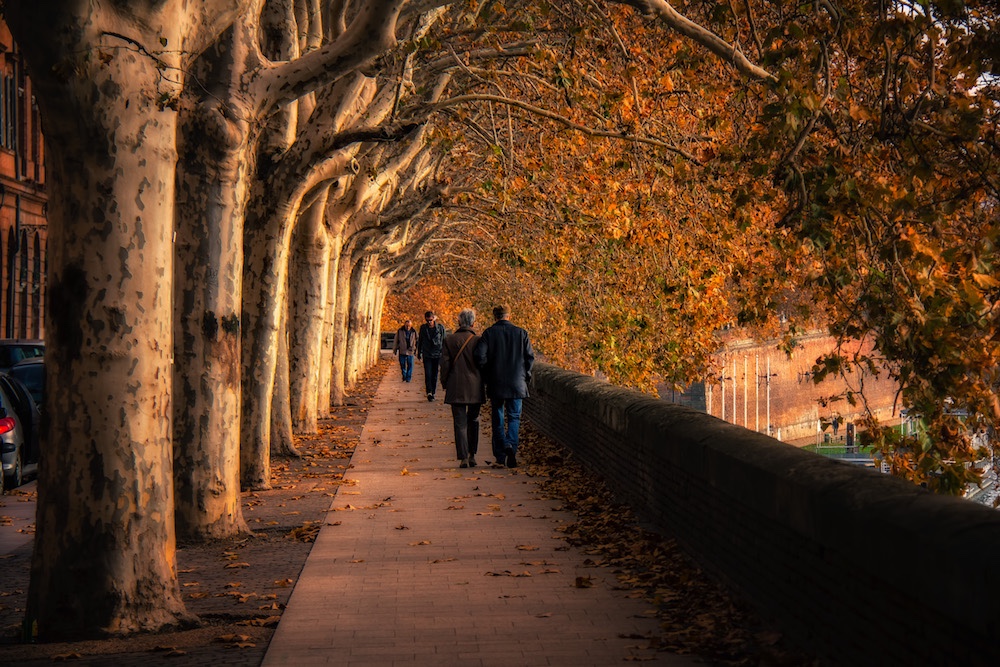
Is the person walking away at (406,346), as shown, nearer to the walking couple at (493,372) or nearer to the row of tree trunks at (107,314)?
the walking couple at (493,372)

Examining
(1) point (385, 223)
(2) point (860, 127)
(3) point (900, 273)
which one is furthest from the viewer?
(1) point (385, 223)

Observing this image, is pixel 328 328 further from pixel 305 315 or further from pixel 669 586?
pixel 669 586

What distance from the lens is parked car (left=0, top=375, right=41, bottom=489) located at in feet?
51.3

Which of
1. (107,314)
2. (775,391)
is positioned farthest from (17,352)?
(775,391)

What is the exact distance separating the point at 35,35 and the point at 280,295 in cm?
869

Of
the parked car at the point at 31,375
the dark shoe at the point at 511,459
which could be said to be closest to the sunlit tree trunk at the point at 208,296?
the dark shoe at the point at 511,459

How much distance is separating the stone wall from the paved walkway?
25.8 inches

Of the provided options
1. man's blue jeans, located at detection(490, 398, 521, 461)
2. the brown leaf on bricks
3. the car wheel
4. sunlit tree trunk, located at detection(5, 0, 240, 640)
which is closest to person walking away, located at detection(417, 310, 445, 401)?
man's blue jeans, located at detection(490, 398, 521, 461)

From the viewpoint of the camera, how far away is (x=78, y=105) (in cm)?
718

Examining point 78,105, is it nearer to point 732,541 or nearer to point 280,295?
point 732,541

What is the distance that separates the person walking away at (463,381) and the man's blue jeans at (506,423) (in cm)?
23

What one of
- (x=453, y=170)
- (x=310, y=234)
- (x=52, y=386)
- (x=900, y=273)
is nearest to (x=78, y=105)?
(x=52, y=386)

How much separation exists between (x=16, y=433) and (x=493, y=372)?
5.61 m

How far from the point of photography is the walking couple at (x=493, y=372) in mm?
16891
